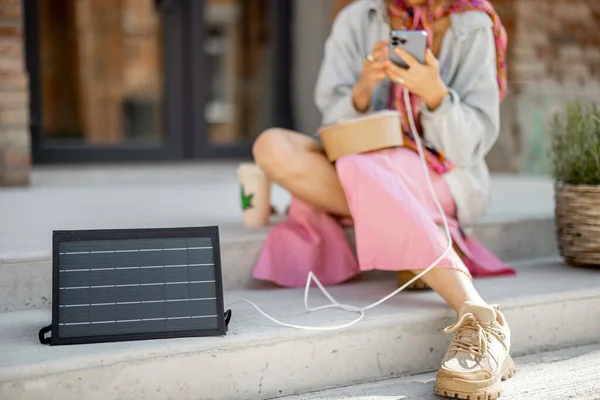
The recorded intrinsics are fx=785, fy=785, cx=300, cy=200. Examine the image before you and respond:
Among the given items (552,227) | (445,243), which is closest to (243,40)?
(552,227)

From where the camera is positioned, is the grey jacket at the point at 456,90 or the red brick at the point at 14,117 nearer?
the grey jacket at the point at 456,90

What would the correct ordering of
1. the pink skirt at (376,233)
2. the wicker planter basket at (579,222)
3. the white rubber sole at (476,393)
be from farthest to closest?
1. the wicker planter basket at (579,222)
2. the pink skirt at (376,233)
3. the white rubber sole at (476,393)

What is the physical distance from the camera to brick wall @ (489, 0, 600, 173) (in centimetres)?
448

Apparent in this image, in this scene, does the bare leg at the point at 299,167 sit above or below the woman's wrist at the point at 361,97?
below

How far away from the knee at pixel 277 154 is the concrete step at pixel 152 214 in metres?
0.21

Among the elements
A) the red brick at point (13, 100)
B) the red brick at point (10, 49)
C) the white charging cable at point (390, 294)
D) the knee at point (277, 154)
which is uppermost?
the red brick at point (10, 49)

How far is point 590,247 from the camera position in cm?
234

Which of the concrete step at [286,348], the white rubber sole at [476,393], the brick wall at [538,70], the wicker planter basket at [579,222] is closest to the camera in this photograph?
the concrete step at [286,348]

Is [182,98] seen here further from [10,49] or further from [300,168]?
[300,168]

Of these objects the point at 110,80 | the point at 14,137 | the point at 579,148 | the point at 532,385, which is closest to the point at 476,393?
the point at 532,385

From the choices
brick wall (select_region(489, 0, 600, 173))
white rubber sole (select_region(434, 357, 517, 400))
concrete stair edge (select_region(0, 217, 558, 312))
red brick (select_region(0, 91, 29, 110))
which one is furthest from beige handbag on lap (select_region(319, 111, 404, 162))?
brick wall (select_region(489, 0, 600, 173))

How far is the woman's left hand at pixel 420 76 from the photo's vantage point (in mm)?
2004

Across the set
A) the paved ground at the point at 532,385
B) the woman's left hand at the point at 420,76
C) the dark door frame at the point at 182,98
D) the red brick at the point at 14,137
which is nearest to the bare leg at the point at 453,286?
the paved ground at the point at 532,385

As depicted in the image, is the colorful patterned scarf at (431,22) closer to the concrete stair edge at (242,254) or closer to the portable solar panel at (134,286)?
the concrete stair edge at (242,254)
